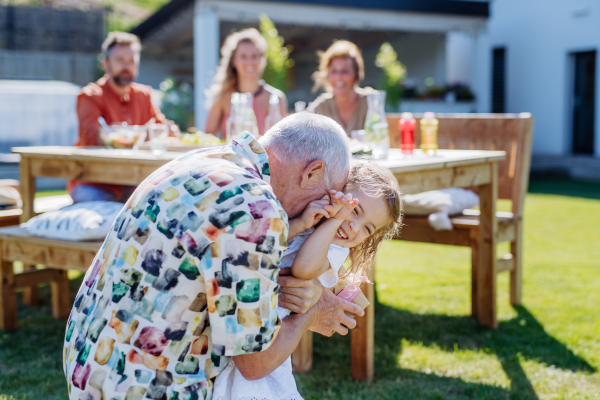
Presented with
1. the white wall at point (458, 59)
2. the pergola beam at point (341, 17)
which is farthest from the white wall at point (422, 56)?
the pergola beam at point (341, 17)

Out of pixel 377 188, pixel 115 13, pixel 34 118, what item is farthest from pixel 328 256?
pixel 115 13

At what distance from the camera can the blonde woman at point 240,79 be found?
4.81m

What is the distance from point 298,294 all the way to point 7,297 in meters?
2.40

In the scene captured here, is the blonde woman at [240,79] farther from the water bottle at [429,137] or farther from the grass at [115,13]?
the grass at [115,13]

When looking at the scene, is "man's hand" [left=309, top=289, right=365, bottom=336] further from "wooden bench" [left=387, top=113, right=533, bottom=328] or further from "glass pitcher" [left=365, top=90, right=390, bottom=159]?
"wooden bench" [left=387, top=113, right=533, bottom=328]

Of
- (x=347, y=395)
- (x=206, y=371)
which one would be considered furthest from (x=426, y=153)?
(x=206, y=371)

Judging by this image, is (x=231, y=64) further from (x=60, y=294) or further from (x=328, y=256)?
(x=328, y=256)

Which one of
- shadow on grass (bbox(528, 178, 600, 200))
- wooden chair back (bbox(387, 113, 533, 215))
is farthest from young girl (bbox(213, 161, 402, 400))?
shadow on grass (bbox(528, 178, 600, 200))

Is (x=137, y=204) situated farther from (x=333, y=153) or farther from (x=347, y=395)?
(x=347, y=395)

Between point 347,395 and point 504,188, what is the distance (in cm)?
199

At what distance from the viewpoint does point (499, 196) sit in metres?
4.03

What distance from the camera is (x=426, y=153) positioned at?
332cm

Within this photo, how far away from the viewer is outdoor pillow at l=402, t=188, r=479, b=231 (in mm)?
3471

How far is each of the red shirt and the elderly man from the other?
2.85 metres
